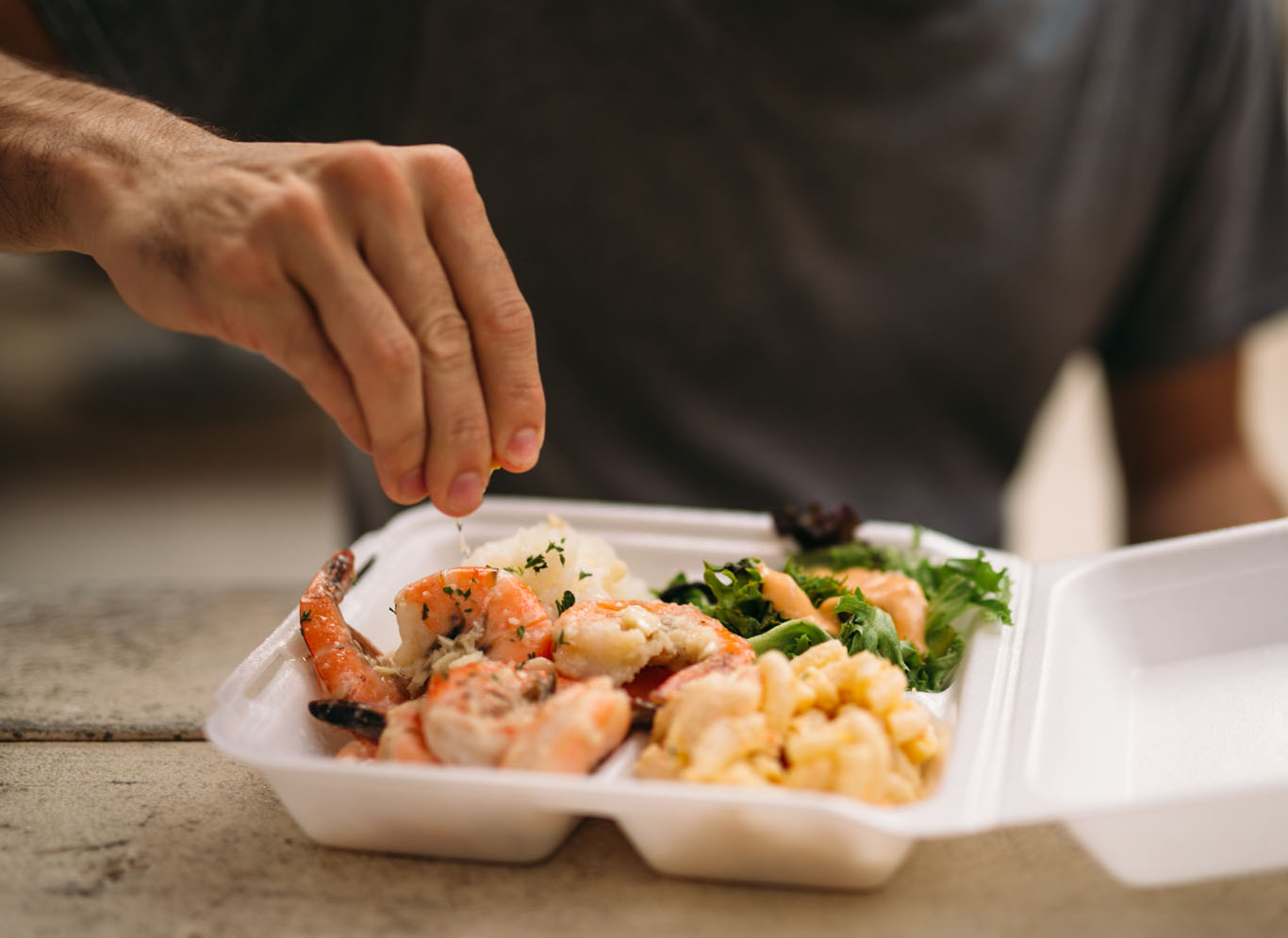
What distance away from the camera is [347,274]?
45.5 inches

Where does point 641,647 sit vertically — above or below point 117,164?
below

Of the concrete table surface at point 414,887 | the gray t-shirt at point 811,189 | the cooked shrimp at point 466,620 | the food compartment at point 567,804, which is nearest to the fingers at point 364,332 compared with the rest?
the cooked shrimp at point 466,620

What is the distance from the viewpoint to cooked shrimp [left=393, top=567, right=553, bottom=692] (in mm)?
1354

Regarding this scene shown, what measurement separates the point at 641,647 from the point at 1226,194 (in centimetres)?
250

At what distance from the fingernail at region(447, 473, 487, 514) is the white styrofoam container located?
13.0 inches

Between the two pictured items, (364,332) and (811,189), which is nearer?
(364,332)

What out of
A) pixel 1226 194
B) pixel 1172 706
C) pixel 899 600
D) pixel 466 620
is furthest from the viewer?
pixel 1226 194

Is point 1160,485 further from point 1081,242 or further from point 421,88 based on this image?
point 421,88

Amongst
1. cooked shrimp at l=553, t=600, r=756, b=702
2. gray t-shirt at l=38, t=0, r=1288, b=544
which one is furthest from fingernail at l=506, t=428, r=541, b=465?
gray t-shirt at l=38, t=0, r=1288, b=544

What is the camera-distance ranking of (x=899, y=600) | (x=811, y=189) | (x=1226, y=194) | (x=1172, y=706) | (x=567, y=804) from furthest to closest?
(x=1226, y=194), (x=811, y=189), (x=899, y=600), (x=1172, y=706), (x=567, y=804)

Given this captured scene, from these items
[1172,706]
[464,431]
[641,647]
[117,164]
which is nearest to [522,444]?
[464,431]

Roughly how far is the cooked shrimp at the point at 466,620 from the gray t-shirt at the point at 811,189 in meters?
1.39

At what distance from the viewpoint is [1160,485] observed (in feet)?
9.96

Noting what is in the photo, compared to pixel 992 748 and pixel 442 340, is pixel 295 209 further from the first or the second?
pixel 992 748
